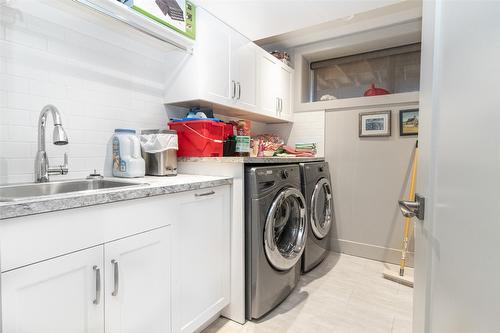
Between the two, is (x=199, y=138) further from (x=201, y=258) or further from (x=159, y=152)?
(x=201, y=258)

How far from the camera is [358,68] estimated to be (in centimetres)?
321

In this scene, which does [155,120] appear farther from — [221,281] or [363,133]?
[363,133]

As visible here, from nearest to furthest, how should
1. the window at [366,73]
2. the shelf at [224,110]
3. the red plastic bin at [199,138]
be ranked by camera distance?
the red plastic bin at [199,138]
the shelf at [224,110]
the window at [366,73]

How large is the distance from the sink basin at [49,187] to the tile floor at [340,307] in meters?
1.13

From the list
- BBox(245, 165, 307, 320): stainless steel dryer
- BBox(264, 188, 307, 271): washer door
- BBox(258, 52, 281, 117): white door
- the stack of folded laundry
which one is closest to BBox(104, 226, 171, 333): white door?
BBox(245, 165, 307, 320): stainless steel dryer

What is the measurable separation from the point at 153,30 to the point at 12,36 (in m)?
0.75

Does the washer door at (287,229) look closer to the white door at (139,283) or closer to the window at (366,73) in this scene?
the white door at (139,283)

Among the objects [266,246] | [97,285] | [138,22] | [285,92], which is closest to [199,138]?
[138,22]

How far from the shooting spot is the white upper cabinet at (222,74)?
2.05 meters

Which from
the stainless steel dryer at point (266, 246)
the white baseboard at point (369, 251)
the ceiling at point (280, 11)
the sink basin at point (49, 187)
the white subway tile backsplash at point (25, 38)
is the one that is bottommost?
the white baseboard at point (369, 251)

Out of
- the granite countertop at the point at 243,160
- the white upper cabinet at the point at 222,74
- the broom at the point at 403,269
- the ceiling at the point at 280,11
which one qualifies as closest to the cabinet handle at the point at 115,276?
the granite countertop at the point at 243,160

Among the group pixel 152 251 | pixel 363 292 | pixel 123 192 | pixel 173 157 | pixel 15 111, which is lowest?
pixel 363 292

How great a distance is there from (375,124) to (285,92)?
1.11 metres

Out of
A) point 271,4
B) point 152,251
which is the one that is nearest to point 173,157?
point 152,251
